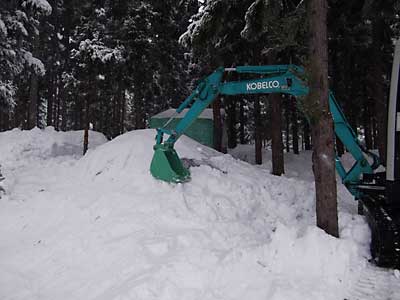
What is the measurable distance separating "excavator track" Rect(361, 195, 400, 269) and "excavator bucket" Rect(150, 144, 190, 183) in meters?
4.36

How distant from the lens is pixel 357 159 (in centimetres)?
888

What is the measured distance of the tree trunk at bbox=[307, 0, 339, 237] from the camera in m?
6.83

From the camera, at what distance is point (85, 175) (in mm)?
11141

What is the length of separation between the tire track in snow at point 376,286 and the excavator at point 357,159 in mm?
283

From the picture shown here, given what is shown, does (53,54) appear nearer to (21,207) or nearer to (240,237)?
(21,207)

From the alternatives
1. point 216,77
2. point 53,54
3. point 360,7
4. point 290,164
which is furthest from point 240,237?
point 53,54

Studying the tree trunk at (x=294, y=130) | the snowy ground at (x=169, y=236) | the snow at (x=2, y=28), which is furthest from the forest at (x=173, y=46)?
the snowy ground at (x=169, y=236)

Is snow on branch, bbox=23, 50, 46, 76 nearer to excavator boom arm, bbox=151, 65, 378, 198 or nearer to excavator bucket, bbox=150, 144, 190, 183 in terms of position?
excavator boom arm, bbox=151, 65, 378, 198

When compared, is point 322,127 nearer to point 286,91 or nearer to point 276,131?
point 286,91

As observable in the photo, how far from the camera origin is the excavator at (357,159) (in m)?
6.23

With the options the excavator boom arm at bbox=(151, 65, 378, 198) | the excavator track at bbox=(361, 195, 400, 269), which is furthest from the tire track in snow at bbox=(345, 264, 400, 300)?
the excavator boom arm at bbox=(151, 65, 378, 198)

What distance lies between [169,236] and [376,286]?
3466mm

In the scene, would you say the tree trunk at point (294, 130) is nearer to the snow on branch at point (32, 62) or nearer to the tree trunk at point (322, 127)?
the snow on branch at point (32, 62)

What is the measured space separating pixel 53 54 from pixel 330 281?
23229mm
